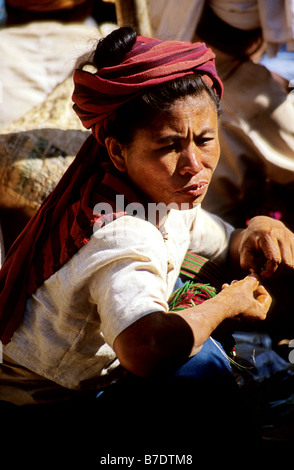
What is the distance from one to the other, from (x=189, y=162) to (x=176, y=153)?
49 millimetres

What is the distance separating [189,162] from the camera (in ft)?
5.48

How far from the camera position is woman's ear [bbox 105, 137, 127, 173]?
1.73m

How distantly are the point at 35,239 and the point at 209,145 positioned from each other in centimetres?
66

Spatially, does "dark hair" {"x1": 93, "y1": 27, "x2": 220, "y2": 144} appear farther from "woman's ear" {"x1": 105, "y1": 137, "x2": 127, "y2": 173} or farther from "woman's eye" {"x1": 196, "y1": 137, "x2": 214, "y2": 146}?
"woman's eye" {"x1": 196, "y1": 137, "x2": 214, "y2": 146}

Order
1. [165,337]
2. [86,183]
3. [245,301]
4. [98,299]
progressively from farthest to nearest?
[86,183], [245,301], [98,299], [165,337]

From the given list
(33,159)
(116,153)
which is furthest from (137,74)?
(33,159)

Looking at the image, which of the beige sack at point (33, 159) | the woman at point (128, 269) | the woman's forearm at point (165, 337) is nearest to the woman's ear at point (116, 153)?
the woman at point (128, 269)

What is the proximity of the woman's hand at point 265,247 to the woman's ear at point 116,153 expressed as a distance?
674mm

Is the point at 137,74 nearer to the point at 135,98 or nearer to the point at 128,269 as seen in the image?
the point at 135,98

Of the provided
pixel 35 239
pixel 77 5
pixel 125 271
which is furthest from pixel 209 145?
pixel 77 5

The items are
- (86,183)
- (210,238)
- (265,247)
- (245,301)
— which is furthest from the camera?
(210,238)

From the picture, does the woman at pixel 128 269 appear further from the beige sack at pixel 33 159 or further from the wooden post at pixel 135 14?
the wooden post at pixel 135 14

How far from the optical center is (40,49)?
4363mm
